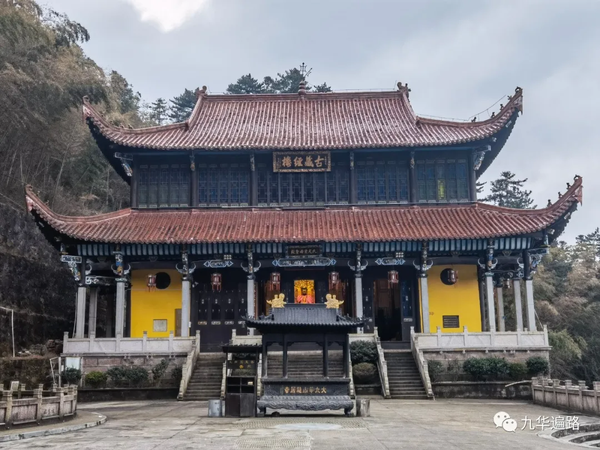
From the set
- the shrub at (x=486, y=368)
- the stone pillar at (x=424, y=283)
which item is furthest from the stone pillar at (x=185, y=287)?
the shrub at (x=486, y=368)

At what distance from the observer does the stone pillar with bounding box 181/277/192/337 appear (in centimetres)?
2533

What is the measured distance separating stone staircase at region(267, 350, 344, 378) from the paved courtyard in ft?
13.0

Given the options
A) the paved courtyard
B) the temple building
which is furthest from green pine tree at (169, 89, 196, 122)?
the paved courtyard

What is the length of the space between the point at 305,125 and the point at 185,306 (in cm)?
1084

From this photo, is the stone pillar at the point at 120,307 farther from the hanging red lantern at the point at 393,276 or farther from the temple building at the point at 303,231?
the hanging red lantern at the point at 393,276

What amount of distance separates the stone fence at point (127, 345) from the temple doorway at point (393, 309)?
8313 millimetres

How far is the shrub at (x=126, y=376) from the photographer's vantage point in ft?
77.0

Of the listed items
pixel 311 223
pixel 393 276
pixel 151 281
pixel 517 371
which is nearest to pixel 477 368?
pixel 517 371

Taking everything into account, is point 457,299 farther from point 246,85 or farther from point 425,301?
point 246,85

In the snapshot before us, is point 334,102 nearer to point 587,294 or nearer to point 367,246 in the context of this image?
point 367,246

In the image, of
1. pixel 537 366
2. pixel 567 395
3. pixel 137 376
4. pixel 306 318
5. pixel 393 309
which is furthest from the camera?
pixel 393 309

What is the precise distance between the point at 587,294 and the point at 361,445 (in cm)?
3852

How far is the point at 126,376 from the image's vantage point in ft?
77.2

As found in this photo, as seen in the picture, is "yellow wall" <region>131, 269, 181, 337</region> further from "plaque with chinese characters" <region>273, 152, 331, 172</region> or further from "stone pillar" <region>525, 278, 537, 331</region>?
"stone pillar" <region>525, 278, 537, 331</region>
